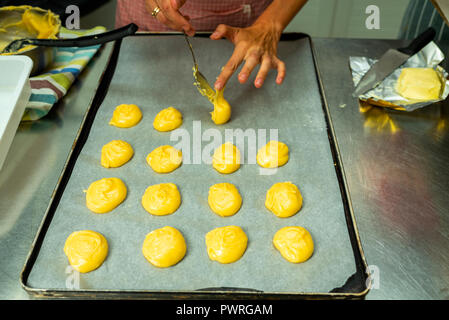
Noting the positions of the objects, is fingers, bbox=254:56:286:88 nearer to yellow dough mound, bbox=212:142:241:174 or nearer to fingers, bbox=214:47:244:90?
fingers, bbox=214:47:244:90

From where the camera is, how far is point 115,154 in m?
1.36

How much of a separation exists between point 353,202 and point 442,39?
3.45 feet

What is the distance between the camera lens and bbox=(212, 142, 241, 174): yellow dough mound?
135cm

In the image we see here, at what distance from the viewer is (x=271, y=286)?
1.05 m

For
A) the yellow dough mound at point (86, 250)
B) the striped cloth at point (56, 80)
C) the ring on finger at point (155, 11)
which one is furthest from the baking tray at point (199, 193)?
the ring on finger at point (155, 11)

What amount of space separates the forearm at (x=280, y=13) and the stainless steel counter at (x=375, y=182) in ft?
1.04

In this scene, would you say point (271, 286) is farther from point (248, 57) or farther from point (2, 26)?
point (2, 26)

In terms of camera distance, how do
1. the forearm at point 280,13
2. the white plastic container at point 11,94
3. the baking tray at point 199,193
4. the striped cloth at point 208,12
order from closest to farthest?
the baking tray at point 199,193
the white plastic container at point 11,94
the forearm at point 280,13
the striped cloth at point 208,12

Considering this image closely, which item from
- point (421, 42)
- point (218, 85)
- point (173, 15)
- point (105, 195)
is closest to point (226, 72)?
point (218, 85)

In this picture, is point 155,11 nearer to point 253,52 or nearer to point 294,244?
point 253,52

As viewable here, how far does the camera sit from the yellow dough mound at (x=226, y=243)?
1.09 meters

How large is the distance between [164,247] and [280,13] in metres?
1.11

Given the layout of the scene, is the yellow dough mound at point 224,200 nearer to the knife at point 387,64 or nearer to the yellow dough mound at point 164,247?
the yellow dough mound at point 164,247
